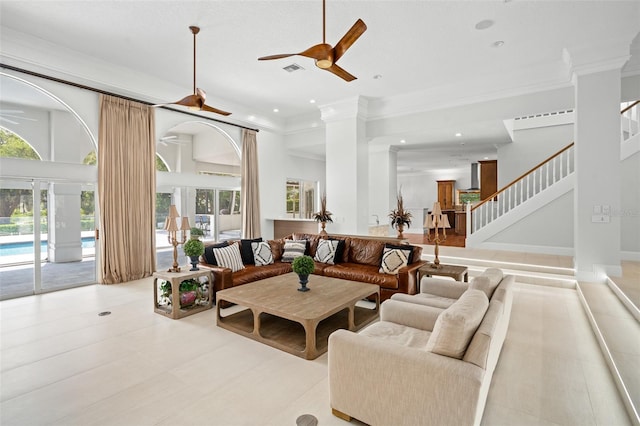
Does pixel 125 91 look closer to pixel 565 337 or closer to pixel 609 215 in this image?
pixel 565 337

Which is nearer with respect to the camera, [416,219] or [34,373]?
[34,373]

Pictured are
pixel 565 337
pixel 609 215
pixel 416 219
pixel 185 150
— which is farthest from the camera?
pixel 416 219

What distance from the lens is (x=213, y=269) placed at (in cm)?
444

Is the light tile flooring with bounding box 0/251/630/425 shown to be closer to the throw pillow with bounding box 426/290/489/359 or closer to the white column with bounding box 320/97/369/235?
the throw pillow with bounding box 426/290/489/359

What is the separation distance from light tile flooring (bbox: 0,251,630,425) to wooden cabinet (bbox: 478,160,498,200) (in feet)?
24.1

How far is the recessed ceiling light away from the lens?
13.7ft

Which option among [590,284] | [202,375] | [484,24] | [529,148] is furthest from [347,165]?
[202,375]

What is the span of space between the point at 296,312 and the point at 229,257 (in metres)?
2.09

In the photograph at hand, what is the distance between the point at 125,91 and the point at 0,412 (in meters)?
5.08

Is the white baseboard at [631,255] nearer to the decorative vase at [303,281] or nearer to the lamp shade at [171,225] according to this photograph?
the decorative vase at [303,281]

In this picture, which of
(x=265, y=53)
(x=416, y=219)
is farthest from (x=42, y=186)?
(x=416, y=219)

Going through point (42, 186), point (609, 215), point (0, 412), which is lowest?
point (0, 412)

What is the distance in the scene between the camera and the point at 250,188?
26.2ft

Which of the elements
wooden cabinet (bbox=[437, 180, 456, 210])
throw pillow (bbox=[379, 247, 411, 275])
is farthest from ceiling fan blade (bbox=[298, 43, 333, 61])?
wooden cabinet (bbox=[437, 180, 456, 210])
